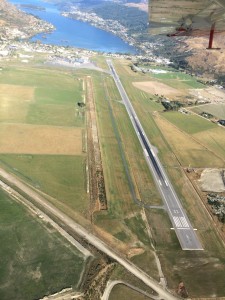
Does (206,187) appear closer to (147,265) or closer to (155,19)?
(147,265)

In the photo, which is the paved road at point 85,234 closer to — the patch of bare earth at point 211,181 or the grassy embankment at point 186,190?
the grassy embankment at point 186,190

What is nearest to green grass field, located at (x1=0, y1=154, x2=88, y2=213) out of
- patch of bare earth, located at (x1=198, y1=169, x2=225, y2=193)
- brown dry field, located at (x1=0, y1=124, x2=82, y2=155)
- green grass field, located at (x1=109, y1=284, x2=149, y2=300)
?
brown dry field, located at (x1=0, y1=124, x2=82, y2=155)

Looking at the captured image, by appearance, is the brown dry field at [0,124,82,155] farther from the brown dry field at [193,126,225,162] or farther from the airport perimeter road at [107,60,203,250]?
the brown dry field at [193,126,225,162]

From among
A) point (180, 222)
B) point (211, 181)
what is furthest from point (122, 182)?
point (211, 181)

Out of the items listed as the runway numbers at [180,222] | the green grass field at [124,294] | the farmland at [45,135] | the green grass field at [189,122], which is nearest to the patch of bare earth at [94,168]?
the farmland at [45,135]

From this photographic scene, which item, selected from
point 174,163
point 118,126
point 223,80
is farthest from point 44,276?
→ point 223,80

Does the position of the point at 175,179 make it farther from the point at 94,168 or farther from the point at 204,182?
the point at 94,168

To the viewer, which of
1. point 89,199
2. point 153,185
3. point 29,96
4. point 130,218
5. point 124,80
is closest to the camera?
point 130,218

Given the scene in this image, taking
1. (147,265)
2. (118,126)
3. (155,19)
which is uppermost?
(155,19)
